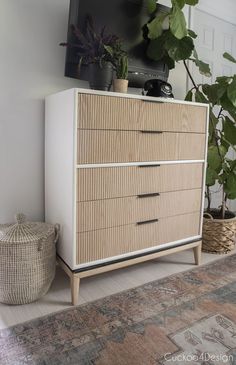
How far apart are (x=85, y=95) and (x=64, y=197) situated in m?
0.55

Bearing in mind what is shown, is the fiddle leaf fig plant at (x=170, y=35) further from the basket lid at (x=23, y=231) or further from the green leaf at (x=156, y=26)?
the basket lid at (x=23, y=231)

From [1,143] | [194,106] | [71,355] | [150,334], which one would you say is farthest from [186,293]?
[1,143]

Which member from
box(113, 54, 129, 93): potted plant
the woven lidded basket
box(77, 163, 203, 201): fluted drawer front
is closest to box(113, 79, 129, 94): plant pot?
box(113, 54, 129, 93): potted plant

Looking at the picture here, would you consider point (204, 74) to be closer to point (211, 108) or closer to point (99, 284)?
point (211, 108)

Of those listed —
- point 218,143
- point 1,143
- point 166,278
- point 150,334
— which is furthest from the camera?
point 218,143

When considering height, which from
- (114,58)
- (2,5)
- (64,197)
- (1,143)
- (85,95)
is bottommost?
(64,197)

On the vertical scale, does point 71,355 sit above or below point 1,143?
below

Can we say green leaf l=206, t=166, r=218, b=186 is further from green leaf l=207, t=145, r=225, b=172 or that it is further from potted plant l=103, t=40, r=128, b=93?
potted plant l=103, t=40, r=128, b=93

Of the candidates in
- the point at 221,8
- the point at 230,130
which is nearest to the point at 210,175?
the point at 230,130

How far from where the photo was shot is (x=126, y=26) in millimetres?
1880

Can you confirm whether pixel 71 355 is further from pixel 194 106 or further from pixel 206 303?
pixel 194 106

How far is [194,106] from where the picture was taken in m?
1.87

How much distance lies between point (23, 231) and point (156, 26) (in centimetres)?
154

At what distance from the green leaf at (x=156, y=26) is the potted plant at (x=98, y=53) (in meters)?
0.35
